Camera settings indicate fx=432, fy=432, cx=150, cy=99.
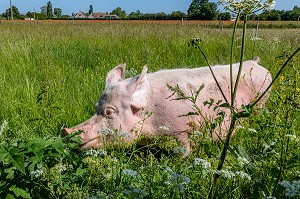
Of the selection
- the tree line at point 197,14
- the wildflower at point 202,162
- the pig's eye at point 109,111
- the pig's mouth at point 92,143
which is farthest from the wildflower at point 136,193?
the pig's eye at point 109,111

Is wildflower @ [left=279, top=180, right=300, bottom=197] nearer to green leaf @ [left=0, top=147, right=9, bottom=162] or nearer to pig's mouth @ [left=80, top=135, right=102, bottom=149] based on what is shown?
green leaf @ [left=0, top=147, right=9, bottom=162]

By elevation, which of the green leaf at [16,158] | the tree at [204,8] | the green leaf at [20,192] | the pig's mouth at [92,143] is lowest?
the pig's mouth at [92,143]

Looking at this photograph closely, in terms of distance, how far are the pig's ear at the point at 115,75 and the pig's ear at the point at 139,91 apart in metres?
0.26

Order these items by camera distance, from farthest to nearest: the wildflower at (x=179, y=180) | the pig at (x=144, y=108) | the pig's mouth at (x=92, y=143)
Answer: the pig at (x=144, y=108) < the pig's mouth at (x=92, y=143) < the wildflower at (x=179, y=180)

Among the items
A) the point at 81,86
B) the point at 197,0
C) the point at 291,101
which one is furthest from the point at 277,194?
the point at 81,86

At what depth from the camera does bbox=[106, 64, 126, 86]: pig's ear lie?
3.91 meters

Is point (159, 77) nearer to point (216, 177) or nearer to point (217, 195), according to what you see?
point (217, 195)

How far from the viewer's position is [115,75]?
401cm

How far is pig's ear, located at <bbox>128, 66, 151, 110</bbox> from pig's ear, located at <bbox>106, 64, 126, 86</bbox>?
260 millimetres

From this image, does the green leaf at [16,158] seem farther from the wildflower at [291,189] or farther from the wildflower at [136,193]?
the wildflower at [291,189]

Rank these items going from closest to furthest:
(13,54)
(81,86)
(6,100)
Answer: (6,100)
(81,86)
(13,54)

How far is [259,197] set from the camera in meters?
1.96

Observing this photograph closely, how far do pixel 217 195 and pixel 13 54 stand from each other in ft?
18.2

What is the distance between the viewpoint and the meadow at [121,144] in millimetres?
1875
